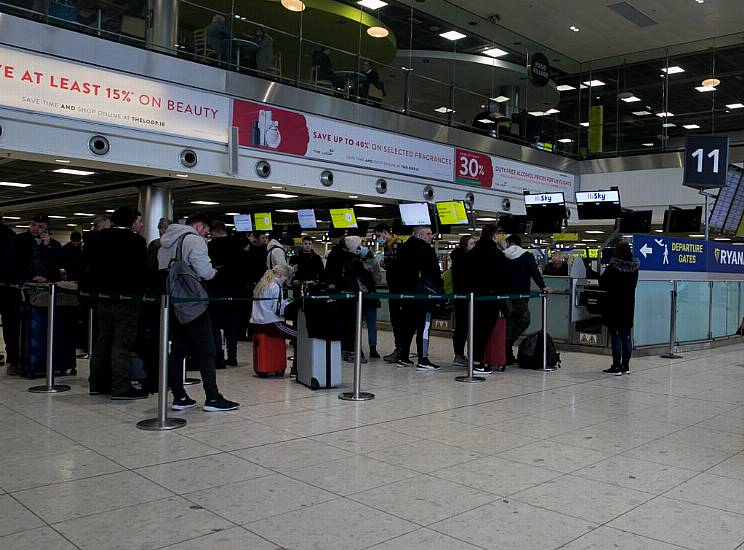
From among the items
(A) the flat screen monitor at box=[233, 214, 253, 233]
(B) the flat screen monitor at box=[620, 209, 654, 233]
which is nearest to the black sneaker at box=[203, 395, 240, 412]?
(B) the flat screen monitor at box=[620, 209, 654, 233]

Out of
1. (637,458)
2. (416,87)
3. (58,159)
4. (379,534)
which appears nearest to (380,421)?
(637,458)

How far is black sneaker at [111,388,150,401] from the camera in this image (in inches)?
210

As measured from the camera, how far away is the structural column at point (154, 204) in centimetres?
1247

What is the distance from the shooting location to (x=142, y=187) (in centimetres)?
1270

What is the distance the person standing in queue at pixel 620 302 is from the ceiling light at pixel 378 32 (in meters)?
7.94

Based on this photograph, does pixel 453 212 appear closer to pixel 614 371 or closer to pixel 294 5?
pixel 614 371

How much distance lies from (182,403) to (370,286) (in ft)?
11.1

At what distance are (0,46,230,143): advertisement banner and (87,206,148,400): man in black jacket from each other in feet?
11.9

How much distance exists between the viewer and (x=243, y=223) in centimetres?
1568

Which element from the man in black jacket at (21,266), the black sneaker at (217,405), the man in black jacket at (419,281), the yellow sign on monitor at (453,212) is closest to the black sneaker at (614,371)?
the man in black jacket at (419,281)

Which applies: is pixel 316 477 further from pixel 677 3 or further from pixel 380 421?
pixel 677 3

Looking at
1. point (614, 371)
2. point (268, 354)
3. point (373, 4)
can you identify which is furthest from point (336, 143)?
point (614, 371)

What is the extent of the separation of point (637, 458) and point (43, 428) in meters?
3.78

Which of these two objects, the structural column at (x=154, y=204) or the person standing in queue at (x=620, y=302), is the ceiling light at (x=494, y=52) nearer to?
the structural column at (x=154, y=204)
